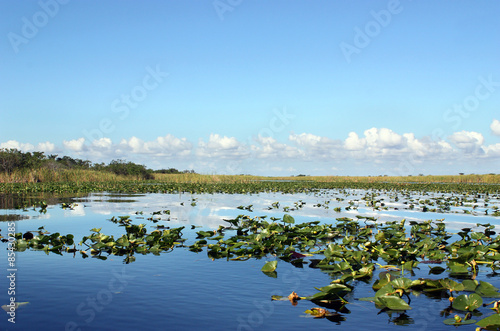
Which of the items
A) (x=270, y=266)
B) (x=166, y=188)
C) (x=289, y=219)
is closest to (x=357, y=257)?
(x=270, y=266)

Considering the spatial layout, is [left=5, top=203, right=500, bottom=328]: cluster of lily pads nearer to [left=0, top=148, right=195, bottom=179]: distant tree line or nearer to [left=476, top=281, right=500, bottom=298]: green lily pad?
[left=476, top=281, right=500, bottom=298]: green lily pad

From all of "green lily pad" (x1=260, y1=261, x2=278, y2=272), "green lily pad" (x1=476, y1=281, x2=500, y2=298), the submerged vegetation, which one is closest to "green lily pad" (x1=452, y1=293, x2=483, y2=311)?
the submerged vegetation

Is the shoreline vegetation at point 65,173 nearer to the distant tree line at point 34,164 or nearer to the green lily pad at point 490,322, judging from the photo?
the distant tree line at point 34,164

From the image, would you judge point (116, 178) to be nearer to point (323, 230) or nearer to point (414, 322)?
point (323, 230)

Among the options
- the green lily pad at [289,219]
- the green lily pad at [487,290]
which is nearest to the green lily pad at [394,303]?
the green lily pad at [487,290]

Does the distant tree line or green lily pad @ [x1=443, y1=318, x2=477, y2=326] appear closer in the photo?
green lily pad @ [x1=443, y1=318, x2=477, y2=326]

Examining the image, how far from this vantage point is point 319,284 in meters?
5.84

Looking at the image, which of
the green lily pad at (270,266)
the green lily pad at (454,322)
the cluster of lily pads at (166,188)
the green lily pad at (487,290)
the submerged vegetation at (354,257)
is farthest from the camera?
the cluster of lily pads at (166,188)

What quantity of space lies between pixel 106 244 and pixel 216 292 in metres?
3.61

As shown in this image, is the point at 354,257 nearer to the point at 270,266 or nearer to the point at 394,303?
the point at 270,266

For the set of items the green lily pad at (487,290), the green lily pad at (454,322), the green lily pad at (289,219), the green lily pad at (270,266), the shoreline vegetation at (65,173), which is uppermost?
the shoreline vegetation at (65,173)

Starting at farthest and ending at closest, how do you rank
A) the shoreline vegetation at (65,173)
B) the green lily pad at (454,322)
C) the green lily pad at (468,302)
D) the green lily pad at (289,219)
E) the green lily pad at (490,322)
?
1. the shoreline vegetation at (65,173)
2. the green lily pad at (289,219)
3. the green lily pad at (468,302)
4. the green lily pad at (454,322)
5. the green lily pad at (490,322)

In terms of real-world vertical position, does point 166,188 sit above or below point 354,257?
above

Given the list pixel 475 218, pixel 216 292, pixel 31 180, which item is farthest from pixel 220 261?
pixel 31 180
